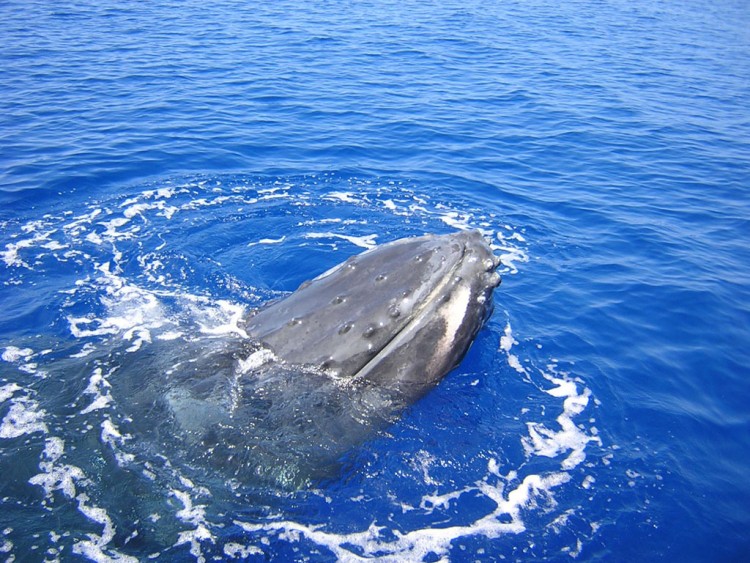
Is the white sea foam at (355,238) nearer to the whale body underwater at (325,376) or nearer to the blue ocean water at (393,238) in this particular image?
the blue ocean water at (393,238)

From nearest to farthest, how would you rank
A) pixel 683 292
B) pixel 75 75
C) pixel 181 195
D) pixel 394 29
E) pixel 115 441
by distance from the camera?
pixel 115 441 < pixel 683 292 < pixel 181 195 < pixel 75 75 < pixel 394 29

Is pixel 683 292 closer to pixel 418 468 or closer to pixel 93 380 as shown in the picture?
pixel 418 468

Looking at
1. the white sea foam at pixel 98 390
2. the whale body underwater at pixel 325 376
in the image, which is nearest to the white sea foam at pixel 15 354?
the white sea foam at pixel 98 390

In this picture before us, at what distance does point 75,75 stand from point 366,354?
88.2ft

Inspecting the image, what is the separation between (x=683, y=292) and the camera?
566 inches

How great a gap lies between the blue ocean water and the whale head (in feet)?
4.17

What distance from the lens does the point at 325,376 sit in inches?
329

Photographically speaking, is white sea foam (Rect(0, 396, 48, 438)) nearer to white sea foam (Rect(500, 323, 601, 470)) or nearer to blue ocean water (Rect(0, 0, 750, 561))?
blue ocean water (Rect(0, 0, 750, 561))

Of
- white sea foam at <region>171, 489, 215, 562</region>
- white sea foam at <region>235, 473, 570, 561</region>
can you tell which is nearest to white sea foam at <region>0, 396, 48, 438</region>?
white sea foam at <region>171, 489, 215, 562</region>

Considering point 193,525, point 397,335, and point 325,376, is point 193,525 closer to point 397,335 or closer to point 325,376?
point 325,376

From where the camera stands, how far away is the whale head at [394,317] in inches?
327

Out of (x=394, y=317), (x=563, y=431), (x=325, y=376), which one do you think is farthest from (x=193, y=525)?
(x=563, y=431)

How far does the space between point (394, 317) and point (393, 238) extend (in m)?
7.06

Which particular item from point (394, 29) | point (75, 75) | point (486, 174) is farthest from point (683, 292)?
point (394, 29)
